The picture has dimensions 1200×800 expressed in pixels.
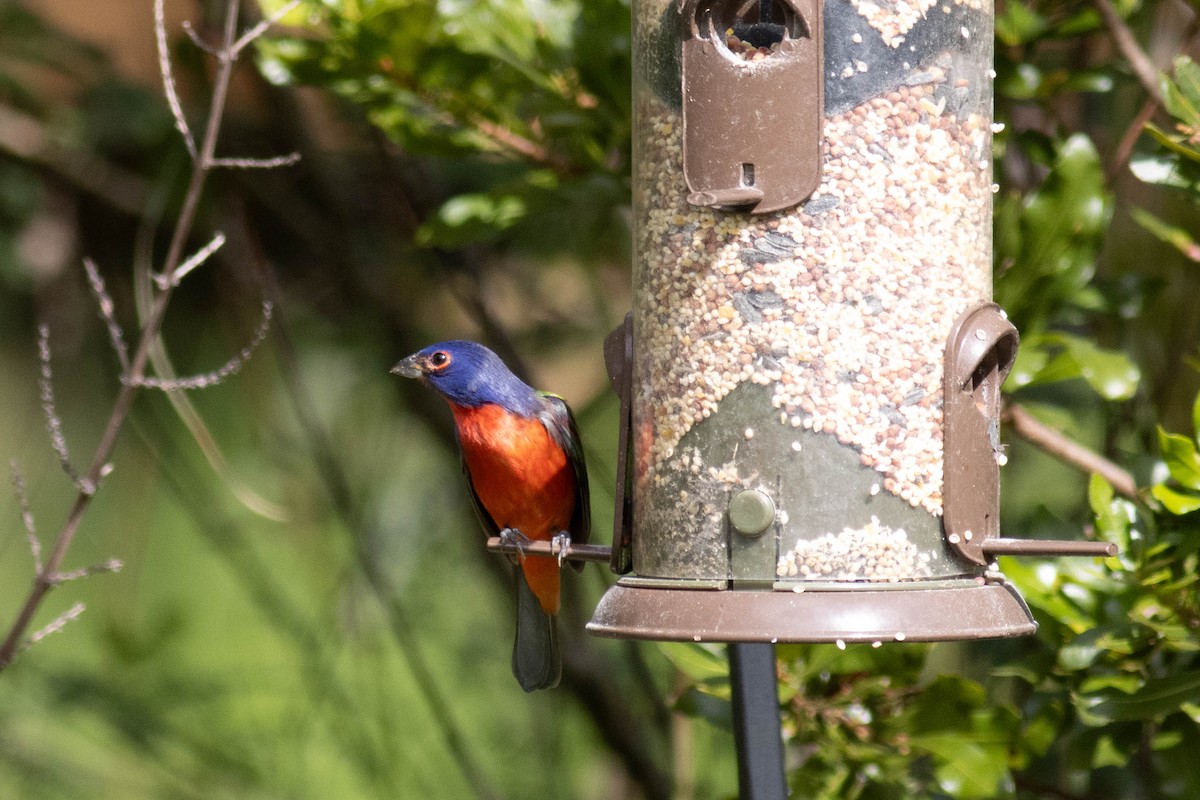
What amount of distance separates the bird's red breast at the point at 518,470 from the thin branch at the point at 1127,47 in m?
1.86

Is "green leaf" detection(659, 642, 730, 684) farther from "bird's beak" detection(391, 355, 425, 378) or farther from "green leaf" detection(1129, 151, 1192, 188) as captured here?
"green leaf" detection(1129, 151, 1192, 188)

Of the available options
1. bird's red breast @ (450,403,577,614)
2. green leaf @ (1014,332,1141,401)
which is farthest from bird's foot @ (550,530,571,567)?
green leaf @ (1014,332,1141,401)

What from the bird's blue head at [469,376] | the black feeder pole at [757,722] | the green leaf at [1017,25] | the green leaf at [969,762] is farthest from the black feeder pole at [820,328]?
the bird's blue head at [469,376]

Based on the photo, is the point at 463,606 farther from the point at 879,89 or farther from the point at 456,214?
the point at 879,89

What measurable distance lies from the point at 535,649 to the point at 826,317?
6.23 feet

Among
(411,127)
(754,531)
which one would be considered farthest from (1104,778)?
(411,127)

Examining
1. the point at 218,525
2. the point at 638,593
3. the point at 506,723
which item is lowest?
the point at 506,723

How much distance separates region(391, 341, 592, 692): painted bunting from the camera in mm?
4383

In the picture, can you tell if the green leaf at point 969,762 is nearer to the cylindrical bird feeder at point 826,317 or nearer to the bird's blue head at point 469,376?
the cylindrical bird feeder at point 826,317

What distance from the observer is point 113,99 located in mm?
5562

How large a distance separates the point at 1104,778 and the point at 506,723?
10.0 ft

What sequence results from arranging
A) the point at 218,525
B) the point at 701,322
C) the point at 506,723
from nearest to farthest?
the point at 701,322 → the point at 218,525 → the point at 506,723

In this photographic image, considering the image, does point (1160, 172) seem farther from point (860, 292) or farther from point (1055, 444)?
point (860, 292)

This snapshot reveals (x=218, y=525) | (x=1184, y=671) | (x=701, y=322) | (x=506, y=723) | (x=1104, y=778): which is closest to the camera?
(x=701, y=322)
